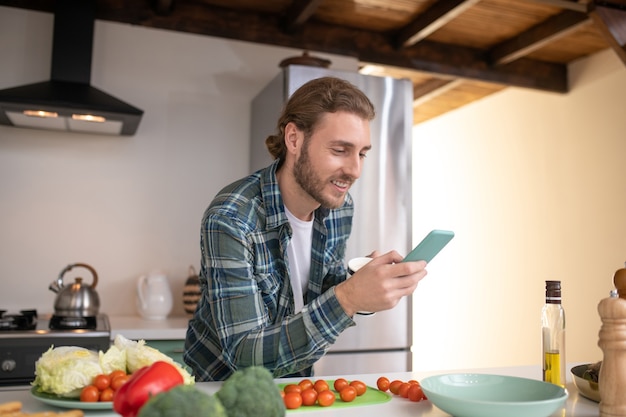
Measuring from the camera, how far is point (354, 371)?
2.81m

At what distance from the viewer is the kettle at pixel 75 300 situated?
265cm

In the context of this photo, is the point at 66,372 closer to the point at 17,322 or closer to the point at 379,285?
the point at 379,285

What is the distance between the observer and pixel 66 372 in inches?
43.8

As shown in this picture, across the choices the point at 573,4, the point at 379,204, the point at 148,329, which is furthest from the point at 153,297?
the point at 573,4

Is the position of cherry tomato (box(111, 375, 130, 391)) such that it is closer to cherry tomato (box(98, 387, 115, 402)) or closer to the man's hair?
cherry tomato (box(98, 387, 115, 402))

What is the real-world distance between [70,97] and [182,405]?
236 cm

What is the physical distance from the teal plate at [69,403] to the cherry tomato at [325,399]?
380 mm

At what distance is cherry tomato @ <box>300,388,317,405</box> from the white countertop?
1586 mm

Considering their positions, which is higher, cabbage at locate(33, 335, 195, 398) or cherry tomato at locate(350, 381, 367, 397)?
cabbage at locate(33, 335, 195, 398)

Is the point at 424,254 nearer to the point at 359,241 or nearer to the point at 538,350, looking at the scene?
the point at 359,241

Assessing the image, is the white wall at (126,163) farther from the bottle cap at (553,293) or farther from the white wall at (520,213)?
the bottle cap at (553,293)

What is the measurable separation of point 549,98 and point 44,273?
3406mm

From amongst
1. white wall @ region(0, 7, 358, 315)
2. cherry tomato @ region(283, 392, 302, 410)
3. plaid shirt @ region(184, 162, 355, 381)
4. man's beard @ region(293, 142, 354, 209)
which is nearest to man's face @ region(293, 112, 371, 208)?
man's beard @ region(293, 142, 354, 209)

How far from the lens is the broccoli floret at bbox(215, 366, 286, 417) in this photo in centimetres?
82
